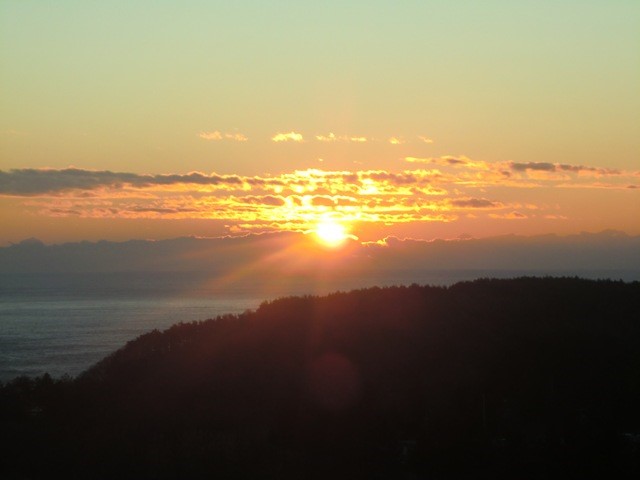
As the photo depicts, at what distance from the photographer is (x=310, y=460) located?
611 inches

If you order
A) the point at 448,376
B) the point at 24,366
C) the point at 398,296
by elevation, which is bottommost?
the point at 24,366

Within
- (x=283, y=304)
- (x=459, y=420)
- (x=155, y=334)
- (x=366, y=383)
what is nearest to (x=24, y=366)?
(x=155, y=334)

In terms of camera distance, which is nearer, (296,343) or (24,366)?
(296,343)

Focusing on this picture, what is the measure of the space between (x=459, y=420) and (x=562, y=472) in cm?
339

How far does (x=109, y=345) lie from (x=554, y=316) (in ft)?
122

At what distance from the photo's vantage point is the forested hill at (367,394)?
50.8ft

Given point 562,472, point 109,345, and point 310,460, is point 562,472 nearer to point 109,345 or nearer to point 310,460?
point 310,460

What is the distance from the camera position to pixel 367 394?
69.6ft

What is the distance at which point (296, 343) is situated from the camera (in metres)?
26.8

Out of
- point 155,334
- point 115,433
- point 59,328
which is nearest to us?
point 115,433

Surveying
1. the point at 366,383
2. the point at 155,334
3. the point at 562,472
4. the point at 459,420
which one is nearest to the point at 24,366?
the point at 155,334

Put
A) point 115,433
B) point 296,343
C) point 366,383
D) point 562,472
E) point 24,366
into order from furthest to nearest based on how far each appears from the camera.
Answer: point 24,366 < point 296,343 < point 366,383 < point 115,433 < point 562,472

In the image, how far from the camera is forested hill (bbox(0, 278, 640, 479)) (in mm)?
15492

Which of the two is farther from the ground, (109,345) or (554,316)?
(554,316)
